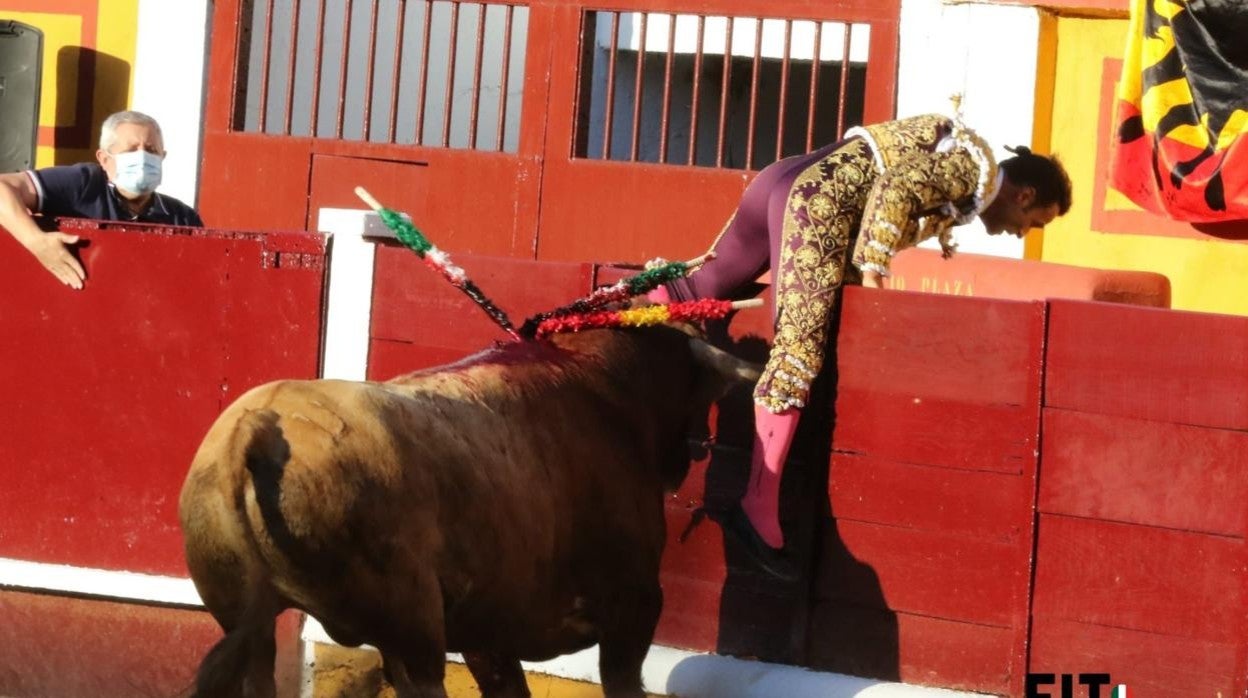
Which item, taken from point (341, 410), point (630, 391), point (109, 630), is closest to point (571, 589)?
point (630, 391)

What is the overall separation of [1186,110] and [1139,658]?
10.4 ft

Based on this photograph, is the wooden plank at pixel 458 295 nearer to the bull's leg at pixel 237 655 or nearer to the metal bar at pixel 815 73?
the bull's leg at pixel 237 655

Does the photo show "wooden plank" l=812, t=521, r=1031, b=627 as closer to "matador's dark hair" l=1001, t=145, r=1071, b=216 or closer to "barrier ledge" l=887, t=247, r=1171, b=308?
"matador's dark hair" l=1001, t=145, r=1071, b=216

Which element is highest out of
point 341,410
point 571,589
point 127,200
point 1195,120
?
point 1195,120

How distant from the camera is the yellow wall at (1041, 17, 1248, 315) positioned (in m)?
7.32

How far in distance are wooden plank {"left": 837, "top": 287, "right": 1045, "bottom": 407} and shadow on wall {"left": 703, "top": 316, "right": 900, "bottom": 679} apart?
75 mm

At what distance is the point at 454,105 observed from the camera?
31.0ft

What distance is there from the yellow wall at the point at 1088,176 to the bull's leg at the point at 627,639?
3.81 metres

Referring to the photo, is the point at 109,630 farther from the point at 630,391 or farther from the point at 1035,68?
the point at 1035,68

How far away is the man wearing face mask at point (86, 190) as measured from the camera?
16.0ft

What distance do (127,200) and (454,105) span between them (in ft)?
14.5

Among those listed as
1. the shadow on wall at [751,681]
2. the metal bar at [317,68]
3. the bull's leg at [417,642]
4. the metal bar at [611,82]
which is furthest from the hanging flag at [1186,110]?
the bull's leg at [417,642]

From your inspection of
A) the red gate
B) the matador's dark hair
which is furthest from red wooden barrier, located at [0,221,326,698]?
the red gate

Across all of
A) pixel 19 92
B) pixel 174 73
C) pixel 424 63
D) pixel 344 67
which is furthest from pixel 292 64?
pixel 19 92
